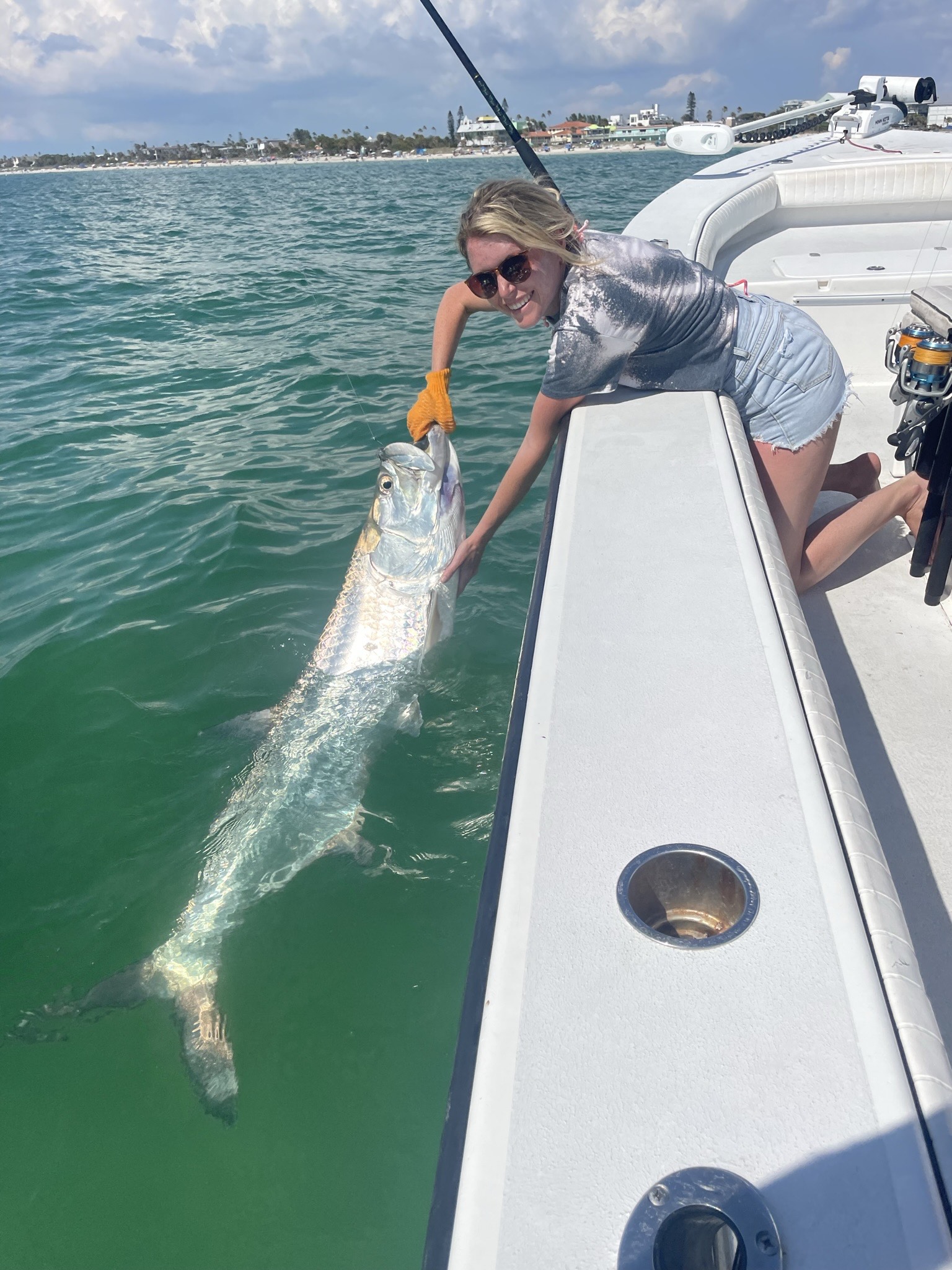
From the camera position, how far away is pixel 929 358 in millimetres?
2682

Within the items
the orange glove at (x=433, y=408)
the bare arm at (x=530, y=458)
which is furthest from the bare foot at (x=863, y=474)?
the orange glove at (x=433, y=408)

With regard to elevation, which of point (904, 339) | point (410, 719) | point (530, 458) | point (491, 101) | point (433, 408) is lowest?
point (410, 719)

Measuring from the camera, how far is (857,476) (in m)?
3.38

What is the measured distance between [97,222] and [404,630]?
28708 mm

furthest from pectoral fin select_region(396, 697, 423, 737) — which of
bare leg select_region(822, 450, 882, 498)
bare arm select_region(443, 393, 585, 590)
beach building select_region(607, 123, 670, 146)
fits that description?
→ beach building select_region(607, 123, 670, 146)

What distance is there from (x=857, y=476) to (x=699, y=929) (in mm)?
2596

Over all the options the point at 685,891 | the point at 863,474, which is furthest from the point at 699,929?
the point at 863,474

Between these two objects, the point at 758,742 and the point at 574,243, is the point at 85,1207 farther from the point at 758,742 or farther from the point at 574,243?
the point at 574,243

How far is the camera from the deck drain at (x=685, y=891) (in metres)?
1.29

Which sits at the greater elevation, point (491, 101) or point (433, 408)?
point (491, 101)

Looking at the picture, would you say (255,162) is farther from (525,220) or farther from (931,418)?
(931,418)

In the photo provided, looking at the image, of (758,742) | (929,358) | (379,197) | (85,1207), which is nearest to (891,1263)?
(758,742)

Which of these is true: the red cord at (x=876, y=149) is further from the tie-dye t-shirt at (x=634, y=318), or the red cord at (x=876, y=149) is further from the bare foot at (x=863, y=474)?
the tie-dye t-shirt at (x=634, y=318)

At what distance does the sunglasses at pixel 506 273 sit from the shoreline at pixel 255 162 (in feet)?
353
